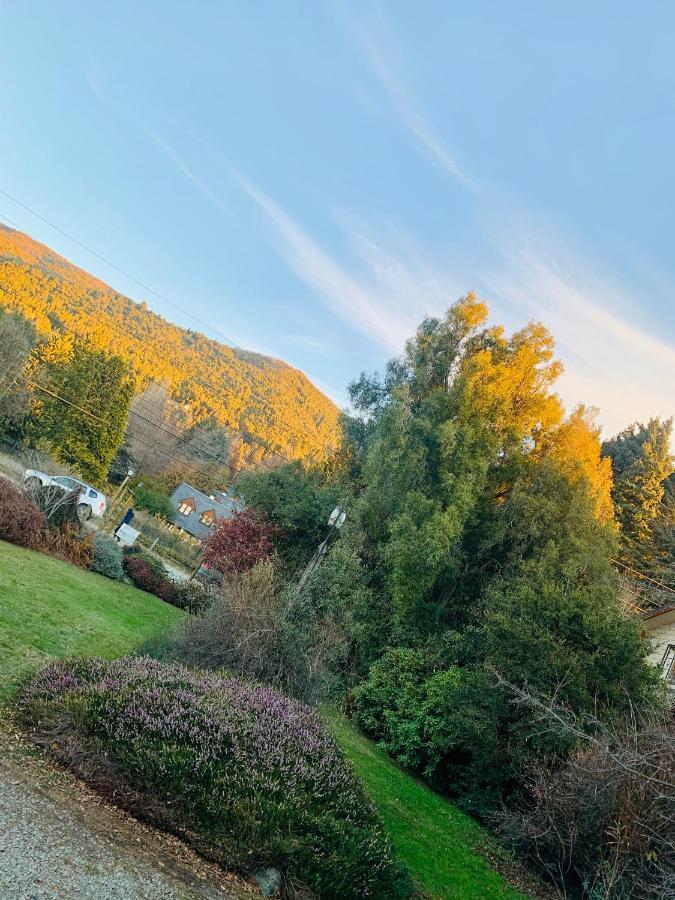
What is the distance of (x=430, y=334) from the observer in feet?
57.8

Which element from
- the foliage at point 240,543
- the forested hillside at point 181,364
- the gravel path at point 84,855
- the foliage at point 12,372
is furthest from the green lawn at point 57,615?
the forested hillside at point 181,364

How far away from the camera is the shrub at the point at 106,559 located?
1467 centimetres

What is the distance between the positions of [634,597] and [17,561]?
22374mm

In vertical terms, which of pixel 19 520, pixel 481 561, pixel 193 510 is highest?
pixel 481 561

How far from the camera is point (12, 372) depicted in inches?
1265

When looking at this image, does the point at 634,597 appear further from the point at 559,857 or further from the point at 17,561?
the point at 17,561

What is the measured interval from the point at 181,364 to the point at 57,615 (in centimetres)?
4065

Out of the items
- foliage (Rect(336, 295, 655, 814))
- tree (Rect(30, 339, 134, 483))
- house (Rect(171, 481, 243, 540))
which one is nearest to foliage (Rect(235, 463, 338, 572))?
foliage (Rect(336, 295, 655, 814))

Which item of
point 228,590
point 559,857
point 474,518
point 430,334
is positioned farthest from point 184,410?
point 559,857

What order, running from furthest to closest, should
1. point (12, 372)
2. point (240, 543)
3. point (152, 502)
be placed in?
point (152, 502) < point (12, 372) < point (240, 543)

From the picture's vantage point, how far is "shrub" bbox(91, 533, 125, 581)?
14.7m

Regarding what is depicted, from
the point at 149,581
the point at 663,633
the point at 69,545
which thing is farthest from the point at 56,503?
the point at 663,633

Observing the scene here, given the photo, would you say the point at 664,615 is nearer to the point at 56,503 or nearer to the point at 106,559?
the point at 106,559

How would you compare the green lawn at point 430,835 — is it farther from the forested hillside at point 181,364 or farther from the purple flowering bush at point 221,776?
the forested hillside at point 181,364
